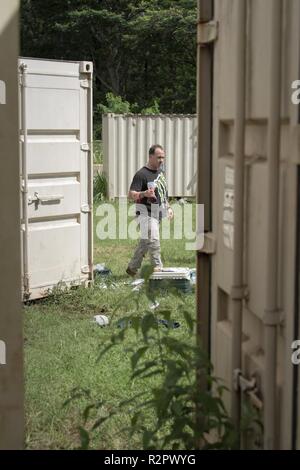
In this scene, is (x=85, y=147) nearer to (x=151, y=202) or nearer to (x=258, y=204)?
(x=151, y=202)

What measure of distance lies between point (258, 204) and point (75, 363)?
4.07 meters

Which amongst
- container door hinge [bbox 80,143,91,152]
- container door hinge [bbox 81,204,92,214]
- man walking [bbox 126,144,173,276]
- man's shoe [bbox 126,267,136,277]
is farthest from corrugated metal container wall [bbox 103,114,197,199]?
container door hinge [bbox 80,143,91,152]

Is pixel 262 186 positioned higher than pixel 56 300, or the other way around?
pixel 262 186

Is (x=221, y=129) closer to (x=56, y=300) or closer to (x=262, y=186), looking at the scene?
(x=262, y=186)

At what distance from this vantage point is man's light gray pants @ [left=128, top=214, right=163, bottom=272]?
1044 centimetres

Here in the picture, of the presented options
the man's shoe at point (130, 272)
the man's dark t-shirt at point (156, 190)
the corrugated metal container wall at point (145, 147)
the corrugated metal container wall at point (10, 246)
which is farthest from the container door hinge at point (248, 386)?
the corrugated metal container wall at point (145, 147)

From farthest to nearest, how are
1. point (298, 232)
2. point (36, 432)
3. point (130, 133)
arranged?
point (130, 133), point (36, 432), point (298, 232)

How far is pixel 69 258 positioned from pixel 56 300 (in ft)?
1.91

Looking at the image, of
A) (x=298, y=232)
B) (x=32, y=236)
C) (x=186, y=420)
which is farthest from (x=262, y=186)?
(x=32, y=236)

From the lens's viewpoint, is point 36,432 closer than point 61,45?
Yes

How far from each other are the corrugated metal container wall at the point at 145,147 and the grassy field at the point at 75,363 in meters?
8.87

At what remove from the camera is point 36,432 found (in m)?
5.20

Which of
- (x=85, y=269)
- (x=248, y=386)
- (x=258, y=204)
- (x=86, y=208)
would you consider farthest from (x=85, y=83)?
(x=248, y=386)

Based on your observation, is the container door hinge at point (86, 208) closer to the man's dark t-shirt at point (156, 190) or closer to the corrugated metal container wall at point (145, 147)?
the man's dark t-shirt at point (156, 190)
